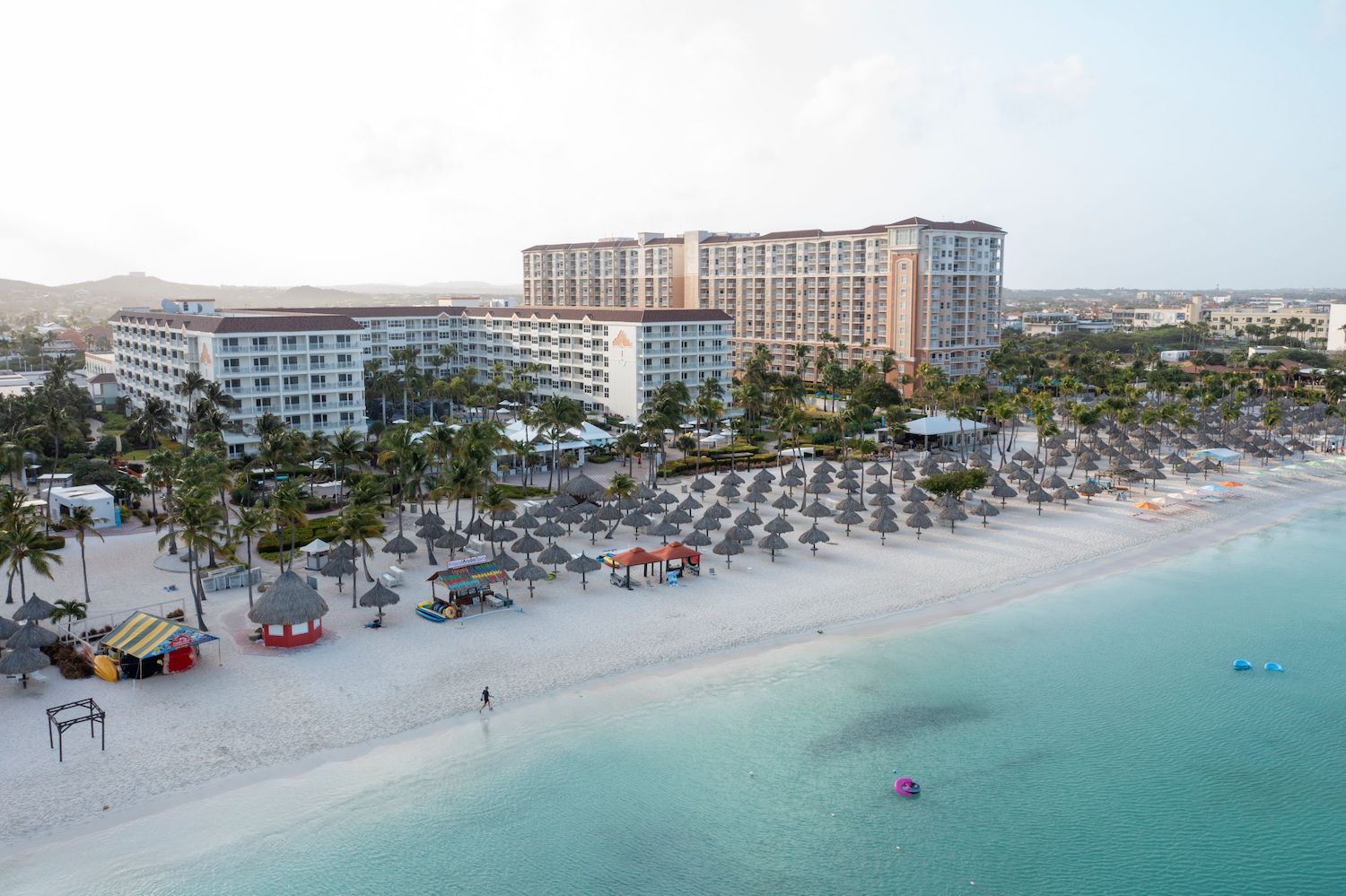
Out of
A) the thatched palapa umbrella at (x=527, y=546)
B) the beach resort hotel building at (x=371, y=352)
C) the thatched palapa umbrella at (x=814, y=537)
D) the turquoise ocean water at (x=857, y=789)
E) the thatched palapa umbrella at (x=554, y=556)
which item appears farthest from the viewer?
the beach resort hotel building at (x=371, y=352)

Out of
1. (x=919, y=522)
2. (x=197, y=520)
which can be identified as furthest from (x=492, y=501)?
(x=919, y=522)

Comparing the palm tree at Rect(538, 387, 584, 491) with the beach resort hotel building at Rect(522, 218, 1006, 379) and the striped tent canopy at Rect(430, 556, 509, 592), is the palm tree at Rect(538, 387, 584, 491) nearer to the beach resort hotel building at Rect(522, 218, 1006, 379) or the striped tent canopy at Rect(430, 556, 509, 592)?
the striped tent canopy at Rect(430, 556, 509, 592)

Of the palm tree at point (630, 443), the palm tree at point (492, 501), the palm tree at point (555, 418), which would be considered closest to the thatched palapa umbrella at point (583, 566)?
the palm tree at point (492, 501)

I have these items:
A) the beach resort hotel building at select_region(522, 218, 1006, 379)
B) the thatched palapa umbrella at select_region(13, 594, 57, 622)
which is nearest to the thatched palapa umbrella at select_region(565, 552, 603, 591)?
the thatched palapa umbrella at select_region(13, 594, 57, 622)

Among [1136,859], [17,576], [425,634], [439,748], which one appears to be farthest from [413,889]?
[17,576]

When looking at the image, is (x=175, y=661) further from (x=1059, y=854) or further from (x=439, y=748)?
(x=1059, y=854)

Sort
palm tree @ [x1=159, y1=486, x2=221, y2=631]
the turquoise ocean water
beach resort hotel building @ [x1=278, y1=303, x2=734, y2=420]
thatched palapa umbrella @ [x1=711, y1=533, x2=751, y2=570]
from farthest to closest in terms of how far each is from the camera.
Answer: beach resort hotel building @ [x1=278, y1=303, x2=734, y2=420] < thatched palapa umbrella @ [x1=711, y1=533, x2=751, y2=570] < palm tree @ [x1=159, y1=486, x2=221, y2=631] < the turquoise ocean water

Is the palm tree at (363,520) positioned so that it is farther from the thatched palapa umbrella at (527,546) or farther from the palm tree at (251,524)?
the thatched palapa umbrella at (527,546)
